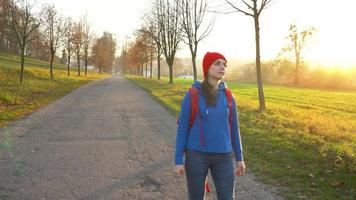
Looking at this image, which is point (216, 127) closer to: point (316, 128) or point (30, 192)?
point (30, 192)

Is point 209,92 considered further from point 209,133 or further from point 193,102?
point 209,133

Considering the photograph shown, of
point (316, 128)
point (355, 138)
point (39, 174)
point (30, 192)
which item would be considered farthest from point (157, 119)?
point (30, 192)

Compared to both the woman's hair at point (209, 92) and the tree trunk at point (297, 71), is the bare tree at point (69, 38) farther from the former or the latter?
the woman's hair at point (209, 92)

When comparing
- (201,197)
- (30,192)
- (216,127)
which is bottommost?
(30,192)

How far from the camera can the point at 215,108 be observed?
354 cm

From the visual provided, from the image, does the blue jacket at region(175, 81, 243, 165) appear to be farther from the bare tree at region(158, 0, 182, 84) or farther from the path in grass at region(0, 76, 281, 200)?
the bare tree at region(158, 0, 182, 84)

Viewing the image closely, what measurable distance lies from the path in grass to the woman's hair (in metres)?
2.57

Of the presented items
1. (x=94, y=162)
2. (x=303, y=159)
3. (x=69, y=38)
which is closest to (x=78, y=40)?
(x=69, y=38)

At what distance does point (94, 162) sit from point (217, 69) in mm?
4901

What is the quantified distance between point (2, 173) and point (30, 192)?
144cm

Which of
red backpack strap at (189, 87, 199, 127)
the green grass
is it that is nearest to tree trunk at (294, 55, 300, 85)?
the green grass

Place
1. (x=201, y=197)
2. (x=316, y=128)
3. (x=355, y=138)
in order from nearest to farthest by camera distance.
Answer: (x=201, y=197)
(x=355, y=138)
(x=316, y=128)

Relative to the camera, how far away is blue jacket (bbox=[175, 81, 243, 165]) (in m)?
3.54

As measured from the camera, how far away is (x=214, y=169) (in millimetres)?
3682
